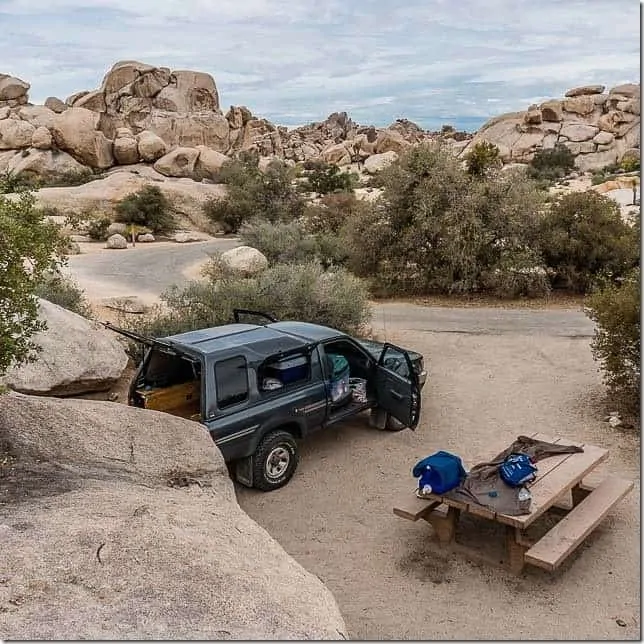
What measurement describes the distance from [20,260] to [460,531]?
205 inches

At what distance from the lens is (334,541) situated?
726cm

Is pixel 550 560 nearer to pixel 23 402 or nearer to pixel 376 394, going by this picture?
pixel 376 394

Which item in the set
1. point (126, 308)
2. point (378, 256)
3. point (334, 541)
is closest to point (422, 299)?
point (378, 256)

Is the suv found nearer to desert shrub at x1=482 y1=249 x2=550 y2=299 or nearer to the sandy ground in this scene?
the sandy ground

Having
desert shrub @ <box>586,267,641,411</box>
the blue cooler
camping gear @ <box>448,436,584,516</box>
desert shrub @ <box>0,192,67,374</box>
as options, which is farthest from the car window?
desert shrub @ <box>586,267,641,411</box>

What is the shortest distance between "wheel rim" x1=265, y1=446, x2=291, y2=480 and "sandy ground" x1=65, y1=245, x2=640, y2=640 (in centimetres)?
23

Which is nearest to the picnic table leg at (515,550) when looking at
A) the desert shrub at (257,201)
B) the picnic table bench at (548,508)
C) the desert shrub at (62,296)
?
the picnic table bench at (548,508)

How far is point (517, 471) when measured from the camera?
650 centimetres

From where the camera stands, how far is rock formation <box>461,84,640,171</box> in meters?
63.4

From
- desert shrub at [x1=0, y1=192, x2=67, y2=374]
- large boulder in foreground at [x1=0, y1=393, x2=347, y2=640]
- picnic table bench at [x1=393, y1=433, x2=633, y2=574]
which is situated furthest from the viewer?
picnic table bench at [x1=393, y1=433, x2=633, y2=574]

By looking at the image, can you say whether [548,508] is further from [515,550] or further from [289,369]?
[289,369]

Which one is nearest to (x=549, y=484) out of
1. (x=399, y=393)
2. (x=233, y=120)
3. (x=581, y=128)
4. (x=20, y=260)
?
(x=399, y=393)

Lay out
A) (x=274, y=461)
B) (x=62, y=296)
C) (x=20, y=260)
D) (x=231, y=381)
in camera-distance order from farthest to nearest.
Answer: (x=62, y=296), (x=274, y=461), (x=231, y=381), (x=20, y=260)

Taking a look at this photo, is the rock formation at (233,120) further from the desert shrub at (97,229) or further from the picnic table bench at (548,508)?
the picnic table bench at (548,508)
